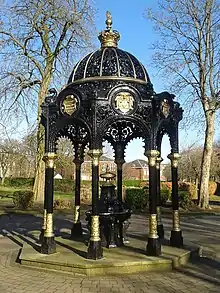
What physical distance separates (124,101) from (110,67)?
3.92 feet

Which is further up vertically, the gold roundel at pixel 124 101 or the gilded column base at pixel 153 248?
the gold roundel at pixel 124 101

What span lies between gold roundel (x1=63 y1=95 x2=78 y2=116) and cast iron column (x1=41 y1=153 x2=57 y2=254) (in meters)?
1.14

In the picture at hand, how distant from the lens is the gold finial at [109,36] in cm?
953

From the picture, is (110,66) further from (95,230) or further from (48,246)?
(48,246)

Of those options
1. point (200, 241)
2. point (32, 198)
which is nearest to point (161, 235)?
point (200, 241)

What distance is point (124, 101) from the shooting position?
816 cm

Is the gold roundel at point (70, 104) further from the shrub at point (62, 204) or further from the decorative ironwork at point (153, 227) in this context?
the shrub at point (62, 204)

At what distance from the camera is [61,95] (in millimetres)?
8477

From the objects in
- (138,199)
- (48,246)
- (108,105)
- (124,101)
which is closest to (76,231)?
(48,246)

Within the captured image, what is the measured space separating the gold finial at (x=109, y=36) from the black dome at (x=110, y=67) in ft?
0.82

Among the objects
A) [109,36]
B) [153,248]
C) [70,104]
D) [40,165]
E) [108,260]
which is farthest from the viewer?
[40,165]

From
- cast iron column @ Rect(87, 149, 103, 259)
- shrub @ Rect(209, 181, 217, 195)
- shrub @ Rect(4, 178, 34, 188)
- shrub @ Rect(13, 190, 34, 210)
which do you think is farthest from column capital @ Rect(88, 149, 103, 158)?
shrub @ Rect(4, 178, 34, 188)

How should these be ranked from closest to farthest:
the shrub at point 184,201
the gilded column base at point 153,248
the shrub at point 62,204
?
1. the gilded column base at point 153,248
2. the shrub at point 184,201
3. the shrub at point 62,204

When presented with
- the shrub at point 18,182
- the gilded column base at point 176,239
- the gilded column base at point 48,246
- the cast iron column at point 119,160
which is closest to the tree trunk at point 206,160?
the cast iron column at point 119,160
